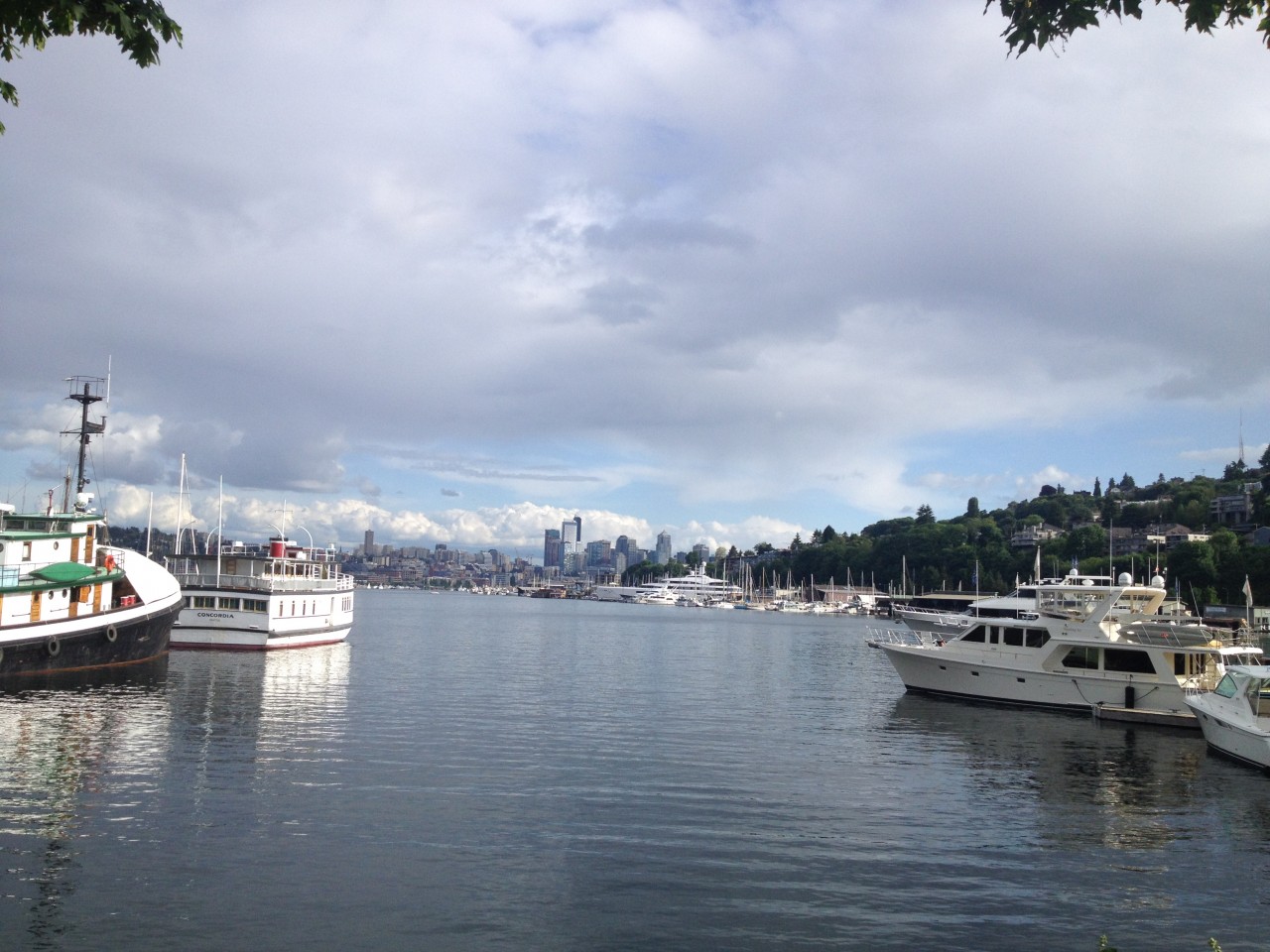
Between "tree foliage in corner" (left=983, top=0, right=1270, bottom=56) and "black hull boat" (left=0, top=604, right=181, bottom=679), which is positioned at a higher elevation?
"tree foliage in corner" (left=983, top=0, right=1270, bottom=56)

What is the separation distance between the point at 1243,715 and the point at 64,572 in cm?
5565

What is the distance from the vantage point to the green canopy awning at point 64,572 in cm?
5191

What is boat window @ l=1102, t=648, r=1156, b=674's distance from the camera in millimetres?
50125

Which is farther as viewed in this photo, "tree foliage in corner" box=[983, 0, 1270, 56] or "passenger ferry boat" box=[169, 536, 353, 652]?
"passenger ferry boat" box=[169, 536, 353, 652]

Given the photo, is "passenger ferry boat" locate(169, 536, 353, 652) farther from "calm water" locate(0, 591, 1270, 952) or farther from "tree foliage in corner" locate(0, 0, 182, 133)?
"tree foliage in corner" locate(0, 0, 182, 133)

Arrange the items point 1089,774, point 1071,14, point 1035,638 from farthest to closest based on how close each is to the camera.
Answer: point 1035,638, point 1089,774, point 1071,14

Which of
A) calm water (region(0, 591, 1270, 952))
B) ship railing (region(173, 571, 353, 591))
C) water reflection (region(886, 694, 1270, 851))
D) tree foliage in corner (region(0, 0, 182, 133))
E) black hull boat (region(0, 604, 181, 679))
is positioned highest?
tree foliage in corner (region(0, 0, 182, 133))

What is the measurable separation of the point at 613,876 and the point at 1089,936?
9370 mm

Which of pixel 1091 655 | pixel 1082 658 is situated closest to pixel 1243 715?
pixel 1091 655

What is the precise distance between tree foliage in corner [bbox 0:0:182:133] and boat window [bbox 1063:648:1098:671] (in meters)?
51.2

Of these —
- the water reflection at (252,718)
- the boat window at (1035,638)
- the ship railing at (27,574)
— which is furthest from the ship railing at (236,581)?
the boat window at (1035,638)

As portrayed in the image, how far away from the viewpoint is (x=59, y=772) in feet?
96.3

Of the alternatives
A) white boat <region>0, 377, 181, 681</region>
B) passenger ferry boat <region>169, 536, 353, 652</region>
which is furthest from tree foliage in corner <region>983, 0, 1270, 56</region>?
passenger ferry boat <region>169, 536, 353, 652</region>

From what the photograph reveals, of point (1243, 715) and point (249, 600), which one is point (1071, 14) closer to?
point (1243, 715)
